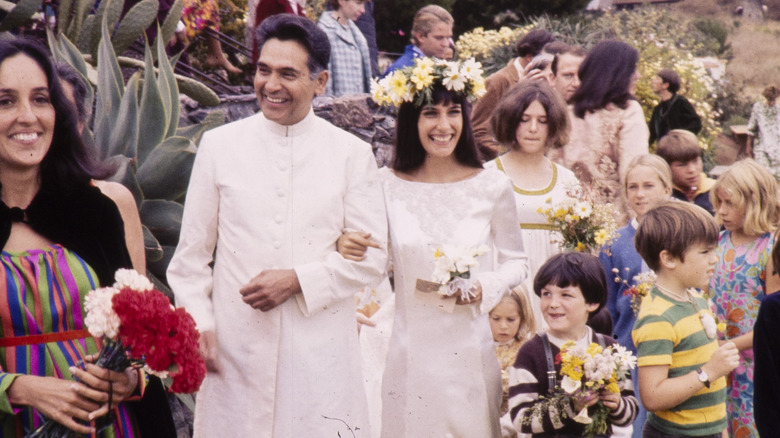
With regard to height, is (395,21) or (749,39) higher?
(395,21)

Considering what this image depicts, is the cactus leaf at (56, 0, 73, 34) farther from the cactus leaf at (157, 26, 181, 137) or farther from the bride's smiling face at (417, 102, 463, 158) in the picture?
the bride's smiling face at (417, 102, 463, 158)

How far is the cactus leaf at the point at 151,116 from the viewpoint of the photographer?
19.8ft

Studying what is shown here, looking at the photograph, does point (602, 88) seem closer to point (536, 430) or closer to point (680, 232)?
point (680, 232)

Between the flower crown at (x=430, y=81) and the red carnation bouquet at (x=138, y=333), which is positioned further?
the flower crown at (x=430, y=81)

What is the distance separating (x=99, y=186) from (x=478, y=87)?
1.90 m

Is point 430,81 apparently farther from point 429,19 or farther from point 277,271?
point 429,19

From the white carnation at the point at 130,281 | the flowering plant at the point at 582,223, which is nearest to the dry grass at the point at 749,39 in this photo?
the flowering plant at the point at 582,223

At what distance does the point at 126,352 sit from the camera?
9.34ft

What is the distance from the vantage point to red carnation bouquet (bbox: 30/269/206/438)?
2.77 m

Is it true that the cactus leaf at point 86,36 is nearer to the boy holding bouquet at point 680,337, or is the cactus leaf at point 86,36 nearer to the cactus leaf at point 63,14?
the cactus leaf at point 63,14

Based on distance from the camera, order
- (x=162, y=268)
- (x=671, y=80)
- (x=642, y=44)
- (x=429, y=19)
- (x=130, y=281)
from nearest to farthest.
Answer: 1. (x=130, y=281)
2. (x=162, y=268)
3. (x=429, y=19)
4. (x=671, y=80)
5. (x=642, y=44)

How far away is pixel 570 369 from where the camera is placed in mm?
3977

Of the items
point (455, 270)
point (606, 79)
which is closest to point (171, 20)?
point (606, 79)

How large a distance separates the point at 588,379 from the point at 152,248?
8.50 ft
